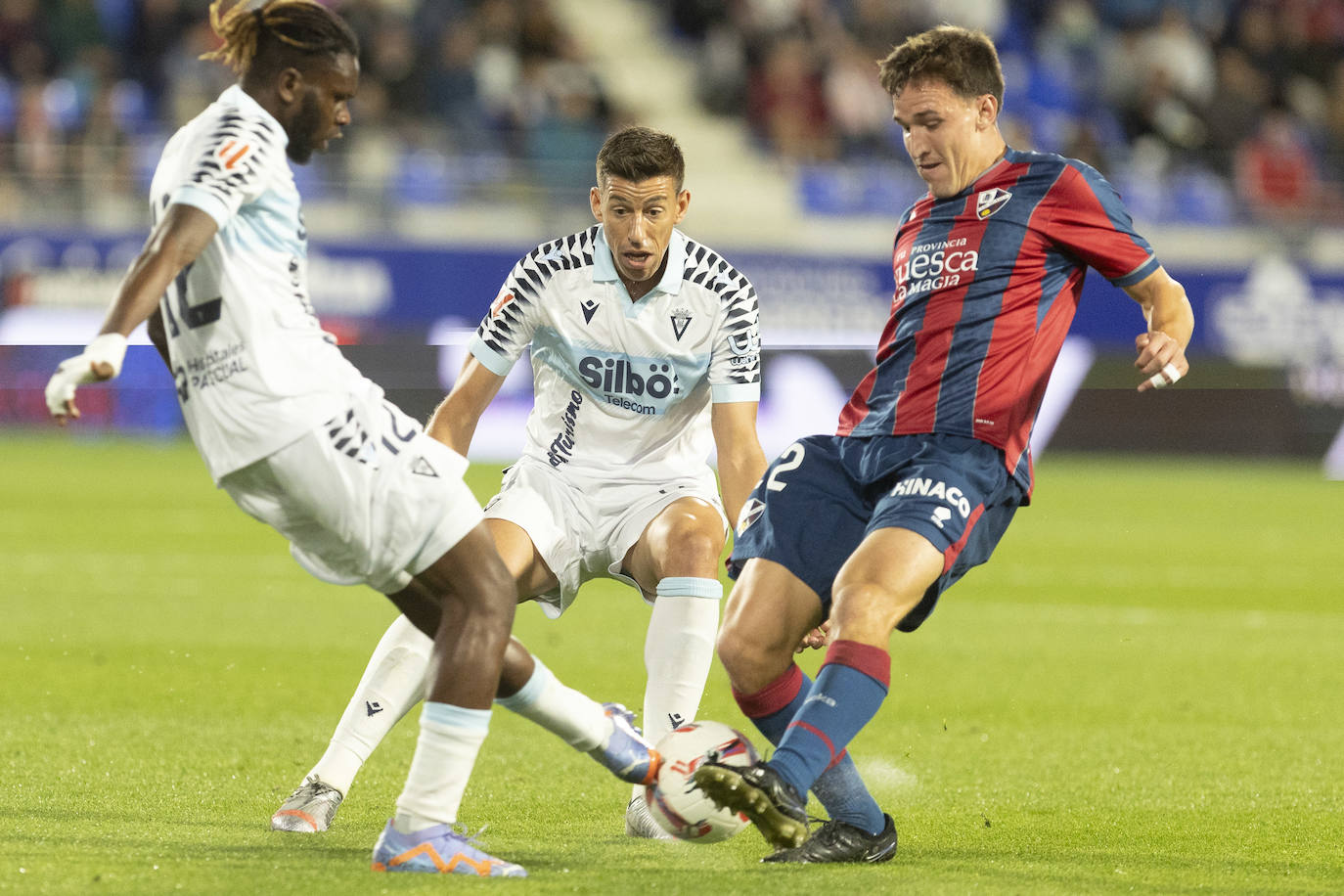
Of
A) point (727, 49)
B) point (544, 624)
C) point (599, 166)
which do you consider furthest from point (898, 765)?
point (727, 49)

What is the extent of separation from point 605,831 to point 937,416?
1483 mm

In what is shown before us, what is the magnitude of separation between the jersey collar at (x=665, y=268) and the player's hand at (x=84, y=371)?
202 cm

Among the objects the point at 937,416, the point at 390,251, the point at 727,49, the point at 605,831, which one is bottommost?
the point at 605,831

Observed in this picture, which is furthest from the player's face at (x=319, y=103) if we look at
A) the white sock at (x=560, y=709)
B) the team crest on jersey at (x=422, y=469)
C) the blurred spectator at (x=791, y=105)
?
the blurred spectator at (x=791, y=105)

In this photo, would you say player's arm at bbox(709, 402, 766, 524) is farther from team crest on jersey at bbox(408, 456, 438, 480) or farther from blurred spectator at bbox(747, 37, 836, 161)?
blurred spectator at bbox(747, 37, 836, 161)

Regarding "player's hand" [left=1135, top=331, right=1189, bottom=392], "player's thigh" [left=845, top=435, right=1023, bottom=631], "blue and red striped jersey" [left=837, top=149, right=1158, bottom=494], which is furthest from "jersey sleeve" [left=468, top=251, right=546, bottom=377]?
"player's hand" [left=1135, top=331, right=1189, bottom=392]

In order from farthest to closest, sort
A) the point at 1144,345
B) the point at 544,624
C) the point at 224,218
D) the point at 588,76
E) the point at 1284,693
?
the point at 588,76, the point at 544,624, the point at 1284,693, the point at 1144,345, the point at 224,218

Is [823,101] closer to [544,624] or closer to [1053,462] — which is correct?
[1053,462]

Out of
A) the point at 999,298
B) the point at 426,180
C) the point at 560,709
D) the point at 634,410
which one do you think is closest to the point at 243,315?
the point at 560,709

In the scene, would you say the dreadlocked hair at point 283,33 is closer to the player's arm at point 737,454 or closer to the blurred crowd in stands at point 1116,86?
the player's arm at point 737,454

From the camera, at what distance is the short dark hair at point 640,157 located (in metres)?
5.12

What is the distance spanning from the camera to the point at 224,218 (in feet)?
12.8

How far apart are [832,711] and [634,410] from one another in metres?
1.55

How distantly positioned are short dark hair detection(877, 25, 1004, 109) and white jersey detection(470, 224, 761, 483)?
908mm
